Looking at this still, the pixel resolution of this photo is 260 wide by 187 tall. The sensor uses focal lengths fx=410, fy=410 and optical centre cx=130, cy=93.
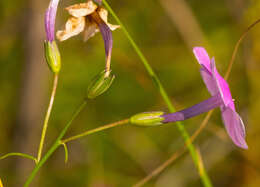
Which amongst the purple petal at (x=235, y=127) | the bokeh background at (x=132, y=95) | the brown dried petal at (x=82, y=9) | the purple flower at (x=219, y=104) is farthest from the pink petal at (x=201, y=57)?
the bokeh background at (x=132, y=95)

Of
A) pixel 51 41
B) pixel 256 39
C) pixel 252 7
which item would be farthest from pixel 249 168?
pixel 51 41

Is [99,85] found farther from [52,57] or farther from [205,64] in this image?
[205,64]

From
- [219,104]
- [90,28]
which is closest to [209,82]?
[219,104]

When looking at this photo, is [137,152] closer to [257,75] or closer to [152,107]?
[152,107]

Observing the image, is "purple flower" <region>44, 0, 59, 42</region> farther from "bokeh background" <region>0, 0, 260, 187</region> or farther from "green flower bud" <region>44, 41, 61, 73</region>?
"bokeh background" <region>0, 0, 260, 187</region>

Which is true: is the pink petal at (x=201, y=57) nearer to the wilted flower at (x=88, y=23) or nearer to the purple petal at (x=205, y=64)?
the purple petal at (x=205, y=64)

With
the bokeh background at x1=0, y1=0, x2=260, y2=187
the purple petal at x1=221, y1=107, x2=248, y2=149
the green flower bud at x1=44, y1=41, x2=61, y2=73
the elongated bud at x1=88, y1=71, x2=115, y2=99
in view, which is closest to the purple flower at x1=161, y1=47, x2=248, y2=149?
the purple petal at x1=221, y1=107, x2=248, y2=149
